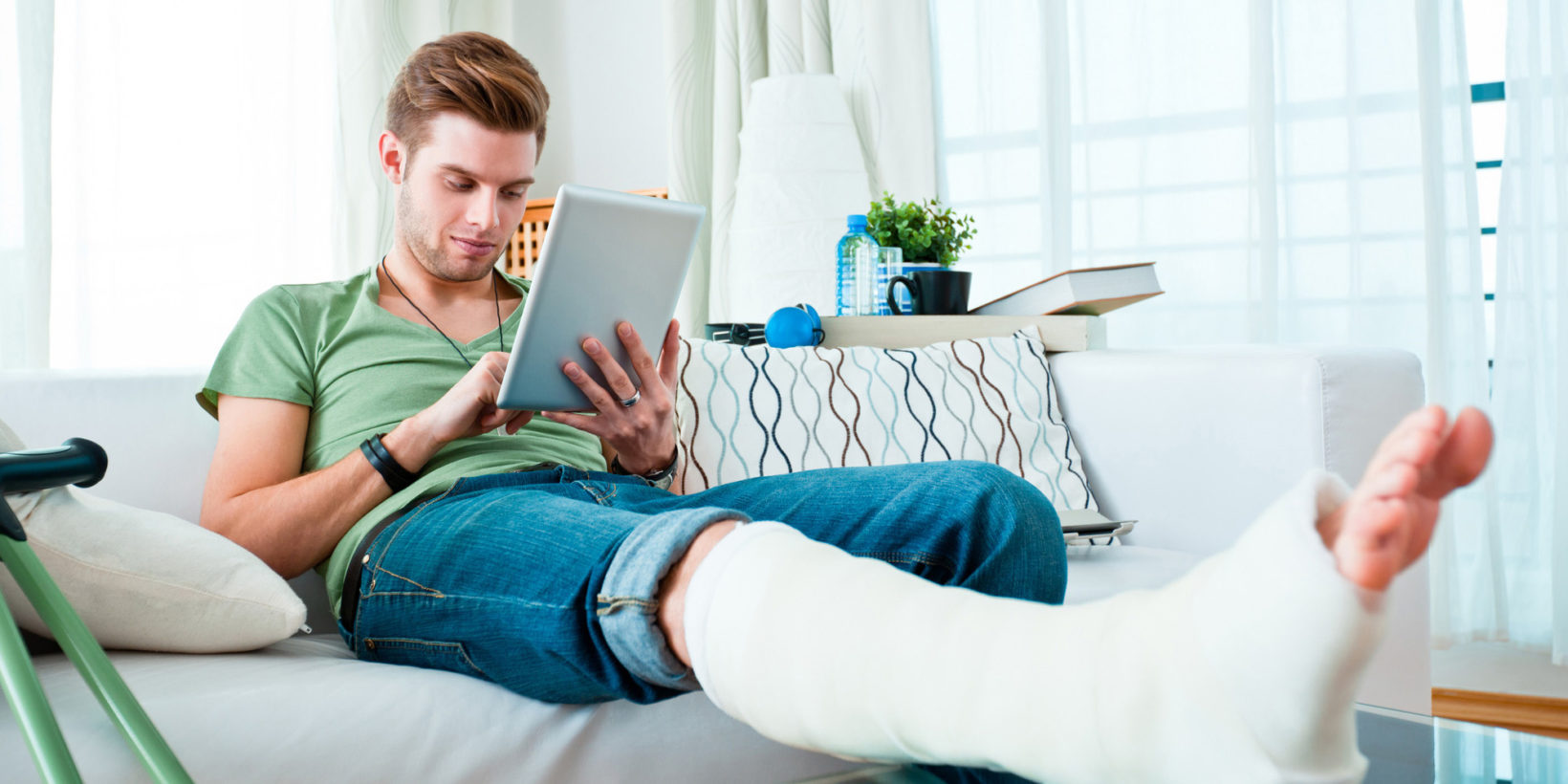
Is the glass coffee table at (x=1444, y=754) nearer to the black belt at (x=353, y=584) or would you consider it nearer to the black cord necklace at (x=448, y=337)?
the black belt at (x=353, y=584)

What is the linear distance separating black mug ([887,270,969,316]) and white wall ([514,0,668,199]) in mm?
1149

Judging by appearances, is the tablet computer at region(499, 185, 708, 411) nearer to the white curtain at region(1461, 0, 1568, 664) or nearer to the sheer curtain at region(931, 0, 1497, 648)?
the sheer curtain at region(931, 0, 1497, 648)

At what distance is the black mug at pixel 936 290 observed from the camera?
1730 millimetres

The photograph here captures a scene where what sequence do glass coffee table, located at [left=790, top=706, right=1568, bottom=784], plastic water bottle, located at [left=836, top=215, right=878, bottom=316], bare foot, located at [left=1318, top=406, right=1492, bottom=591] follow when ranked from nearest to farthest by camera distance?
1. bare foot, located at [left=1318, top=406, right=1492, bottom=591]
2. glass coffee table, located at [left=790, top=706, right=1568, bottom=784]
3. plastic water bottle, located at [left=836, top=215, right=878, bottom=316]

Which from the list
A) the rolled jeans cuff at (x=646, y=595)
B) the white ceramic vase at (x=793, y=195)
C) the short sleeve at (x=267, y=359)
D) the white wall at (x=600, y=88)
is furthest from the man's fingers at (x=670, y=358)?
the white wall at (x=600, y=88)

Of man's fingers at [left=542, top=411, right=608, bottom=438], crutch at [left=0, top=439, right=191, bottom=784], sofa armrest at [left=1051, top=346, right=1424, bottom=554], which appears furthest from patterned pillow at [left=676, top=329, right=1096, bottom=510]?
crutch at [left=0, top=439, right=191, bottom=784]

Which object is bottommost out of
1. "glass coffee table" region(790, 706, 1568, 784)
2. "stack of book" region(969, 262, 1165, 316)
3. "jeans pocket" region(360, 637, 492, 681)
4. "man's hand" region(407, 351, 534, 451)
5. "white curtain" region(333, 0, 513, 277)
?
"glass coffee table" region(790, 706, 1568, 784)

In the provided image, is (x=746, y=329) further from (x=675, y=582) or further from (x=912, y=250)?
(x=675, y=582)

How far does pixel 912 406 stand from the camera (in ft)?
4.73

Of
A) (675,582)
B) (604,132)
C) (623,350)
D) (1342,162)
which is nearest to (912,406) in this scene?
(623,350)

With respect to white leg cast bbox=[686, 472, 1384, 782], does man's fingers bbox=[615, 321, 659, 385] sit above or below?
above

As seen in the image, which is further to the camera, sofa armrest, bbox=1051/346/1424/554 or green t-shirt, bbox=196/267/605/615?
sofa armrest, bbox=1051/346/1424/554

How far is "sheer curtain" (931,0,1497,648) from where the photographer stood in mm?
2041

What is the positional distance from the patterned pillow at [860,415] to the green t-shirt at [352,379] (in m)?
0.23
